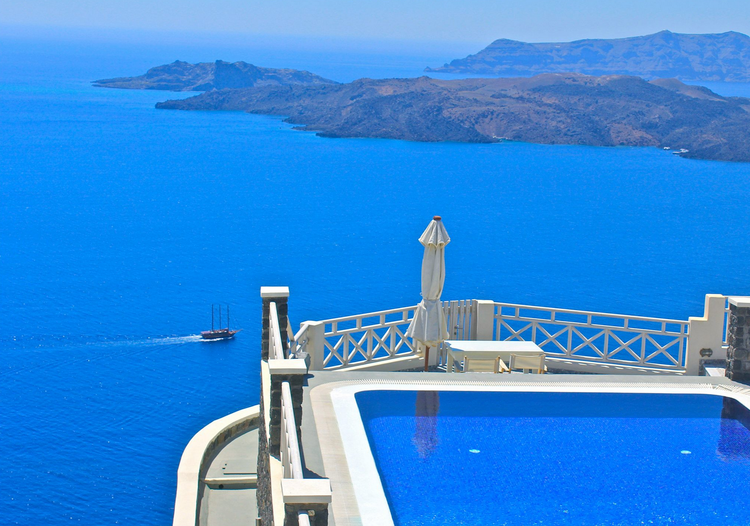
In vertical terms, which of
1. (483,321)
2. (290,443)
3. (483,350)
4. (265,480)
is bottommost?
(265,480)

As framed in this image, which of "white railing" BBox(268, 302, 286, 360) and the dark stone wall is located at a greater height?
"white railing" BBox(268, 302, 286, 360)

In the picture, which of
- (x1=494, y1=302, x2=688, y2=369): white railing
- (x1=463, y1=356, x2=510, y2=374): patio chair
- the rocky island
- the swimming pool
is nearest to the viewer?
the swimming pool

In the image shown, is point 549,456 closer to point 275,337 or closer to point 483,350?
point 483,350

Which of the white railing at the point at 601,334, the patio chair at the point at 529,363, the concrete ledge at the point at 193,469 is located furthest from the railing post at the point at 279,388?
the white railing at the point at 601,334

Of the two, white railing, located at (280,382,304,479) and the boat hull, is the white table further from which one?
the boat hull

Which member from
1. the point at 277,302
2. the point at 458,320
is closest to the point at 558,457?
the point at 277,302

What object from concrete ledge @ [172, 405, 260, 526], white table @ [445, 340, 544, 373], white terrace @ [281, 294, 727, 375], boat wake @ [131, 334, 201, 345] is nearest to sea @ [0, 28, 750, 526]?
boat wake @ [131, 334, 201, 345]
